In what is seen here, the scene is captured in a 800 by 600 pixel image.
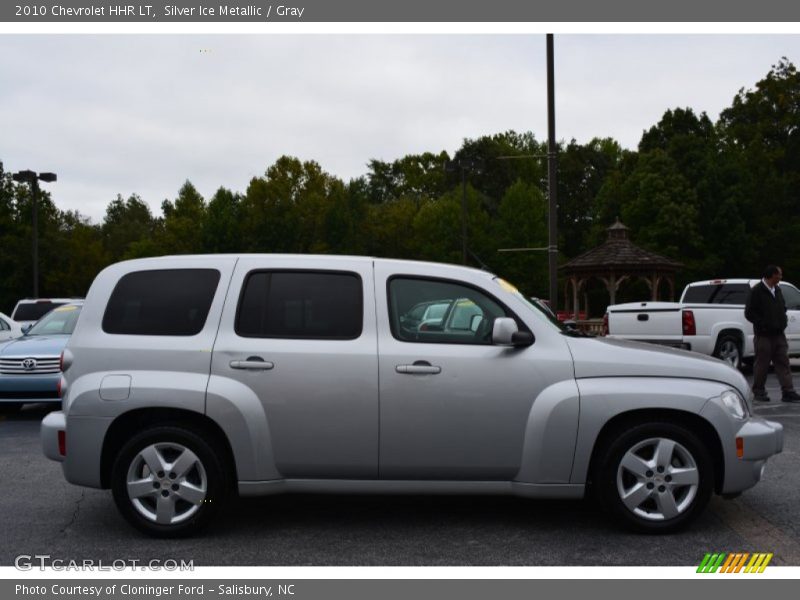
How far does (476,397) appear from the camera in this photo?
557 cm

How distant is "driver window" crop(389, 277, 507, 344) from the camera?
577 centimetres

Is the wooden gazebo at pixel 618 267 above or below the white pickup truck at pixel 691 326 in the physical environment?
above

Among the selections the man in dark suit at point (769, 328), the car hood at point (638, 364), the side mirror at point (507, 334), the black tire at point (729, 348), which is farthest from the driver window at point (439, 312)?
the black tire at point (729, 348)

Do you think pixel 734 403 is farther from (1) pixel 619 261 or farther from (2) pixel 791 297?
(1) pixel 619 261

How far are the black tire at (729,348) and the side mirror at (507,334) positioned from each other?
12391 mm

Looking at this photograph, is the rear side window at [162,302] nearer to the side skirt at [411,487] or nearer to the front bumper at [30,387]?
the side skirt at [411,487]

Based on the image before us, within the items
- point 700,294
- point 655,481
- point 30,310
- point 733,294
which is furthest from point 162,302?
point 30,310

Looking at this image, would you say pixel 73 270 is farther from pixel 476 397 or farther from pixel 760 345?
pixel 476 397

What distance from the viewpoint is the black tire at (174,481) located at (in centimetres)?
561

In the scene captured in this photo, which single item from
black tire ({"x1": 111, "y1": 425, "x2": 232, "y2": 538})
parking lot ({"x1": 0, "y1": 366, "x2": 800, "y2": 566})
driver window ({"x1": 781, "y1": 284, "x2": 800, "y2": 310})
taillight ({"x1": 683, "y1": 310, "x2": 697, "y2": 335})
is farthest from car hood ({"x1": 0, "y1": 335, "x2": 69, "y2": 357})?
driver window ({"x1": 781, "y1": 284, "x2": 800, "y2": 310})

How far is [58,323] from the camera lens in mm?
13453

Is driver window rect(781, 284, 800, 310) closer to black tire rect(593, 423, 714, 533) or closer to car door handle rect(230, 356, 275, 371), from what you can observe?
black tire rect(593, 423, 714, 533)

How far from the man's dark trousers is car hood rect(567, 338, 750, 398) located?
Answer: 7021mm

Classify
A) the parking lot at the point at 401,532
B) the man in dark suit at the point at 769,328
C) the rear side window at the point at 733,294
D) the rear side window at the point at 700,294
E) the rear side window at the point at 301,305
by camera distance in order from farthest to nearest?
the rear side window at the point at 700,294 → the rear side window at the point at 733,294 → the man in dark suit at the point at 769,328 → the rear side window at the point at 301,305 → the parking lot at the point at 401,532
